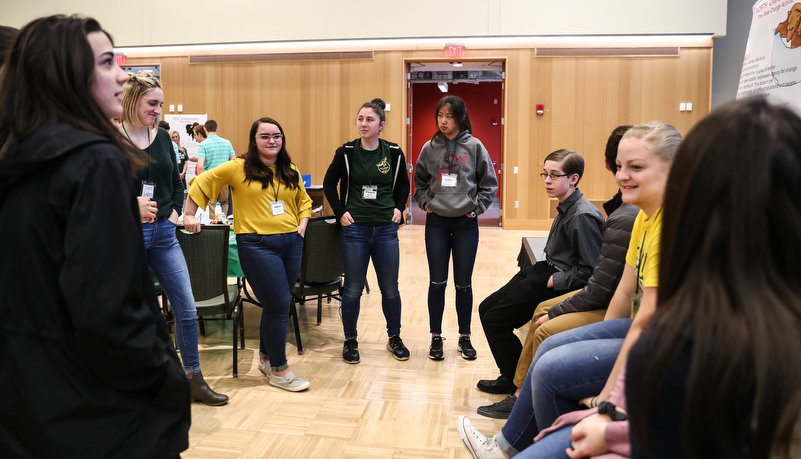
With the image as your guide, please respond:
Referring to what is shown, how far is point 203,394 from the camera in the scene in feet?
9.56

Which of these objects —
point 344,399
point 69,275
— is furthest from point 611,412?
point 344,399

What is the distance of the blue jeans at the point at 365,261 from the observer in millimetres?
3492

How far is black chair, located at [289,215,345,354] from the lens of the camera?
12.1ft

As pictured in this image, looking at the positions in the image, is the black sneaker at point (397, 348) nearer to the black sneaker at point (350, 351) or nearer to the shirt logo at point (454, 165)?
the black sneaker at point (350, 351)

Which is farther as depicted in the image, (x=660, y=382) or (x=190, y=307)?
(x=190, y=307)

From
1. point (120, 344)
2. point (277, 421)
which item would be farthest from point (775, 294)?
point (277, 421)

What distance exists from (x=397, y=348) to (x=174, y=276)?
4.80 feet

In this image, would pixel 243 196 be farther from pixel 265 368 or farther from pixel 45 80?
pixel 45 80

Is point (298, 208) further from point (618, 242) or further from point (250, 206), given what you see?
point (618, 242)

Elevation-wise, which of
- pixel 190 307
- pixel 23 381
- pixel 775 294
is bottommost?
pixel 190 307

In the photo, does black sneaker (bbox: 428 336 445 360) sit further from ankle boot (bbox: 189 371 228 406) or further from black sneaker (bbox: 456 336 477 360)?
ankle boot (bbox: 189 371 228 406)

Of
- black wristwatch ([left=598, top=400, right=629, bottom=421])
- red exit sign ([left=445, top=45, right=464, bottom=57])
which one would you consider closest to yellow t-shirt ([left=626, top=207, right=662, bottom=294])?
black wristwatch ([left=598, top=400, right=629, bottom=421])

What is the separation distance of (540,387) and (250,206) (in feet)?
6.22

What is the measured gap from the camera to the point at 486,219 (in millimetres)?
11078
